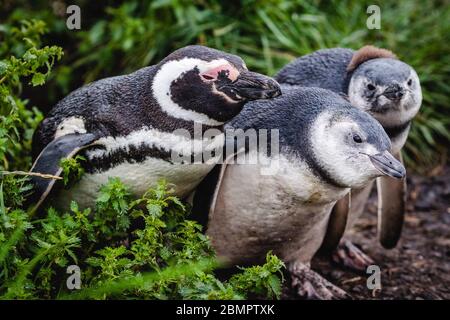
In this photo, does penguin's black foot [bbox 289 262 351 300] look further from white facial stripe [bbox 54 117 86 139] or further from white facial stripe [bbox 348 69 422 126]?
white facial stripe [bbox 54 117 86 139]

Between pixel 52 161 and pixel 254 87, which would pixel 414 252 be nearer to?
pixel 254 87

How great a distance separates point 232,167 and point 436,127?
9.47 feet

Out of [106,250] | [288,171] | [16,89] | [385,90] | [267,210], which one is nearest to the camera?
[106,250]

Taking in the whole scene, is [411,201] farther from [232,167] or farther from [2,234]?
[2,234]

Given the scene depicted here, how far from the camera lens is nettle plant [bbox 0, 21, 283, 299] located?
8.27 ft

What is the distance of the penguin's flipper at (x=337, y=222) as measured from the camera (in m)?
3.49

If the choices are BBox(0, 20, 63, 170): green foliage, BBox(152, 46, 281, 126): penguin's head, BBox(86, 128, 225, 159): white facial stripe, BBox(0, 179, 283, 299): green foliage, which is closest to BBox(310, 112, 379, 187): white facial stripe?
BBox(152, 46, 281, 126): penguin's head

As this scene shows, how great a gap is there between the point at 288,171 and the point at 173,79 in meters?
0.63

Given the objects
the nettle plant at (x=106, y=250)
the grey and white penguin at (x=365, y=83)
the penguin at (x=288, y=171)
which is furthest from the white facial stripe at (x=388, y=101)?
the nettle plant at (x=106, y=250)

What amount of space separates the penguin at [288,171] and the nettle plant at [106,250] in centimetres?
33

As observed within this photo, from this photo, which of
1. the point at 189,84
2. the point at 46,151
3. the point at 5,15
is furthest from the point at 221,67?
the point at 5,15

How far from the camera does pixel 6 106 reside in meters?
3.35

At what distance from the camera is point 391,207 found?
3.90 m

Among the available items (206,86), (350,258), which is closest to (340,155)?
(206,86)
